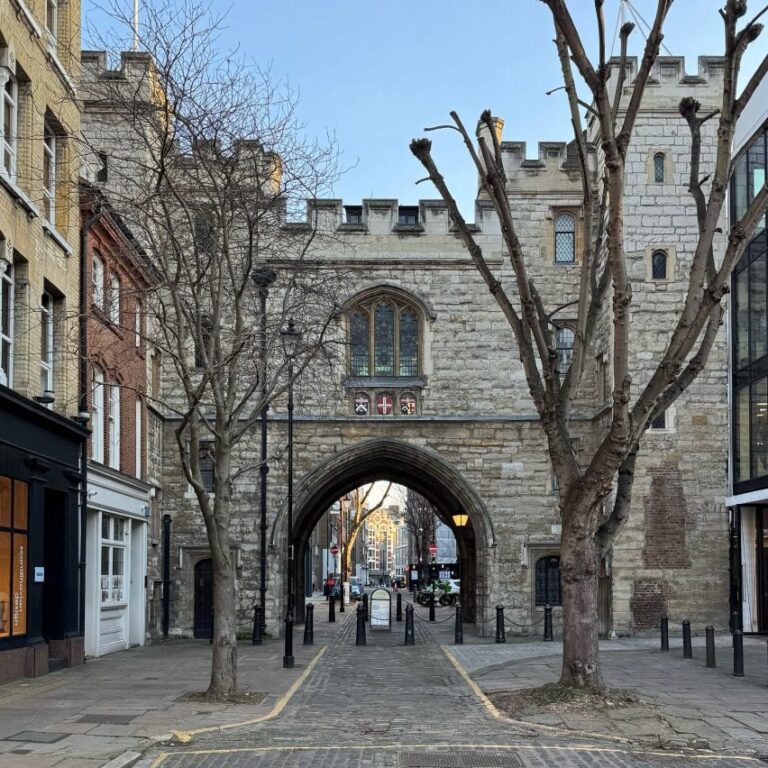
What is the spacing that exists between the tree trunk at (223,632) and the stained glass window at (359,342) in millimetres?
15684

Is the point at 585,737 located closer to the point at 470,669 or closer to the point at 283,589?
the point at 470,669

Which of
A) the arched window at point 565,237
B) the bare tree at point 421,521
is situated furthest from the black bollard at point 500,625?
the bare tree at point 421,521

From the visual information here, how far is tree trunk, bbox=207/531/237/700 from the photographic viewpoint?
14.8 metres

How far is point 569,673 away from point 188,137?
8.47 meters

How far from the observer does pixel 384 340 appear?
102ft

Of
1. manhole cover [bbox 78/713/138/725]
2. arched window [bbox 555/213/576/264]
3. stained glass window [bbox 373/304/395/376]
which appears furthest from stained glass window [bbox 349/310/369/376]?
manhole cover [bbox 78/713/138/725]

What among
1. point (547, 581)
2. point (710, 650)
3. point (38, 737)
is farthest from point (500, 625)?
point (38, 737)

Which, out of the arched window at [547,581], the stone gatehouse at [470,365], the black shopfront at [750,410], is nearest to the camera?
the black shopfront at [750,410]

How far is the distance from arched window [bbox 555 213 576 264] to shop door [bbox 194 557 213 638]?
12.5 m

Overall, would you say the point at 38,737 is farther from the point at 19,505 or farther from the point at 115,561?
the point at 115,561

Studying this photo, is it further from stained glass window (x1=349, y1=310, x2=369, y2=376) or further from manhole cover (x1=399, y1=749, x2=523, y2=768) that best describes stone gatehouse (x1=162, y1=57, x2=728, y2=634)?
manhole cover (x1=399, y1=749, x2=523, y2=768)

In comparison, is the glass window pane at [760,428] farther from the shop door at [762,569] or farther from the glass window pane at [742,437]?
the shop door at [762,569]

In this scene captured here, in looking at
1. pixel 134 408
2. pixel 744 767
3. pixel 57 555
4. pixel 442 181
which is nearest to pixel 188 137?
pixel 442 181

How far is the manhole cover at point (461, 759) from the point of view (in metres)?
10.1
